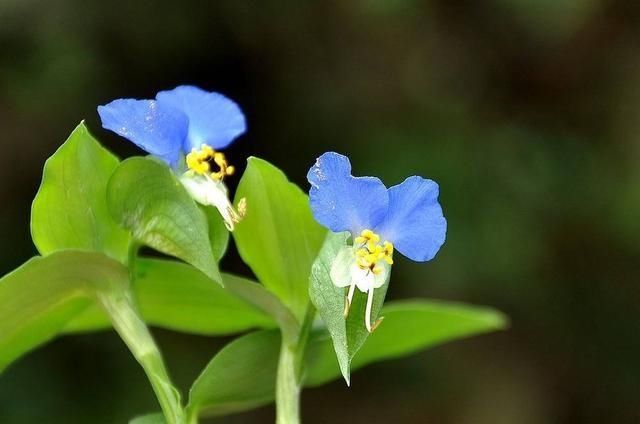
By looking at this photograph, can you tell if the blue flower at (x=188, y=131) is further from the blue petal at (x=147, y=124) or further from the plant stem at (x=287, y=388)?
the plant stem at (x=287, y=388)

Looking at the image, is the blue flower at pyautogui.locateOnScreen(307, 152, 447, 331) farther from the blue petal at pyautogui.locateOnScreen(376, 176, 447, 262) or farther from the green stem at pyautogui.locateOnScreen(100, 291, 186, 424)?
the green stem at pyautogui.locateOnScreen(100, 291, 186, 424)

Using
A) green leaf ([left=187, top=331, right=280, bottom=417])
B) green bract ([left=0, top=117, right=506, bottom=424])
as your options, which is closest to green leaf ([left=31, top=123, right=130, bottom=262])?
green bract ([left=0, top=117, right=506, bottom=424])

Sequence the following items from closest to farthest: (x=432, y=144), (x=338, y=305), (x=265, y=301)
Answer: (x=338, y=305) → (x=265, y=301) → (x=432, y=144)

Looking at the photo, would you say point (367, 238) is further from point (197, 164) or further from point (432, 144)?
point (432, 144)

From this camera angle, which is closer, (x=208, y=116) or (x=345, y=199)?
(x=345, y=199)

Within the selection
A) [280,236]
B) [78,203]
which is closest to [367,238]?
[280,236]

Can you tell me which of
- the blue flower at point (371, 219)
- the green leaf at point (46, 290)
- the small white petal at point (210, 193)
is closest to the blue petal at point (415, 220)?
the blue flower at point (371, 219)

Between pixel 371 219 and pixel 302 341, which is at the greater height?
pixel 371 219
